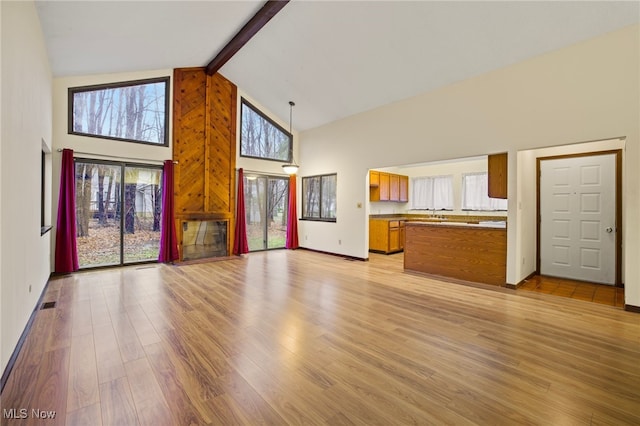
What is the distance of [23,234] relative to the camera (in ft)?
9.03

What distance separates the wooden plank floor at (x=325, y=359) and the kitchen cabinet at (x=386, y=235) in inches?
133

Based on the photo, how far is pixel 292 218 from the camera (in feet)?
26.5

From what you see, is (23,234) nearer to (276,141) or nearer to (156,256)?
(156,256)

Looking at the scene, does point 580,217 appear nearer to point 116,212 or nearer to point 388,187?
point 388,187

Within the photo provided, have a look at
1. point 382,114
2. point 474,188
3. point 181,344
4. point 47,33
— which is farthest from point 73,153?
point 474,188

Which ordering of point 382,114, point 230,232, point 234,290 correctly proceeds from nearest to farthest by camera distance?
point 234,290
point 382,114
point 230,232

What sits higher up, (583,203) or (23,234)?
(583,203)

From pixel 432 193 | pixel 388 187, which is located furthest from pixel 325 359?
pixel 432 193

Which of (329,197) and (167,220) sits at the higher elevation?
(329,197)

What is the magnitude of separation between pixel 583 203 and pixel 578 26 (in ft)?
9.23

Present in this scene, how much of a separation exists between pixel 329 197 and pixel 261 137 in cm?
248

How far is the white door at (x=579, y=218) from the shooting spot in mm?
4555

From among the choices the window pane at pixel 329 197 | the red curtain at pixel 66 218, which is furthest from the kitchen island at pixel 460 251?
the red curtain at pixel 66 218

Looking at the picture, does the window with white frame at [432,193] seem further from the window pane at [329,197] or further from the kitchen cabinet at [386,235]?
the window pane at [329,197]
